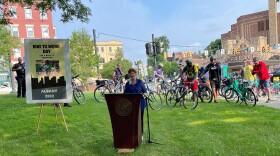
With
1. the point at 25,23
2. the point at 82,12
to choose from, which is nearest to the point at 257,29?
the point at 25,23

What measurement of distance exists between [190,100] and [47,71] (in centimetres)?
569

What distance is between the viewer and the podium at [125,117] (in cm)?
544

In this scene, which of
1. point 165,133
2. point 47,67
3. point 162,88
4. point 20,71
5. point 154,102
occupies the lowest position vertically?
point 165,133

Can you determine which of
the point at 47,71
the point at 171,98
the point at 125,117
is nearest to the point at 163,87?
the point at 171,98

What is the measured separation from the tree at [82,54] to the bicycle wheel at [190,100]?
86.9 ft

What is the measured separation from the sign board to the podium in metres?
1.97

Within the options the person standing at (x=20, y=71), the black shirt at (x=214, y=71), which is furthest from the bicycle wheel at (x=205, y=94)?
the person standing at (x=20, y=71)

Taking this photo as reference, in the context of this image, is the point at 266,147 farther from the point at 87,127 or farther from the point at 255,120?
the point at 87,127

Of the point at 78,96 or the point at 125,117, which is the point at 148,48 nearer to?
the point at 78,96

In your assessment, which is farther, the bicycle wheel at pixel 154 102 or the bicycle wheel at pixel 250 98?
the bicycle wheel at pixel 154 102

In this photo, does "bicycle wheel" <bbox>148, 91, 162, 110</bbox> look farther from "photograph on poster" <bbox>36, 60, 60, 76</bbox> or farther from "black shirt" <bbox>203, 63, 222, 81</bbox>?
"photograph on poster" <bbox>36, 60, 60, 76</bbox>

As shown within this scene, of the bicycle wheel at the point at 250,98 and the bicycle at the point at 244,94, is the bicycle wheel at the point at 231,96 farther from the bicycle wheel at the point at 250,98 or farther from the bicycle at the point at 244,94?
the bicycle wheel at the point at 250,98

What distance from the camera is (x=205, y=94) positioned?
1226 cm

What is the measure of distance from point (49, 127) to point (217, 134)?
13.6 ft
